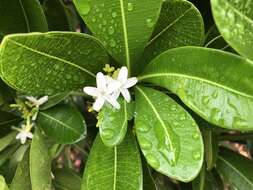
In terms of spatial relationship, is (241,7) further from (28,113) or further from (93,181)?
(28,113)

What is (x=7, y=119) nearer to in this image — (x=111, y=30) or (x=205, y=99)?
(x=111, y=30)

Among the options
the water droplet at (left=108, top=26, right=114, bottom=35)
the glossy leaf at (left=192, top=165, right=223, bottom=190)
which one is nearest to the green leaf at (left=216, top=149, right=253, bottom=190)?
the glossy leaf at (left=192, top=165, right=223, bottom=190)

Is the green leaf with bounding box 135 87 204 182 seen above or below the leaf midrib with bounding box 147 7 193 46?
below

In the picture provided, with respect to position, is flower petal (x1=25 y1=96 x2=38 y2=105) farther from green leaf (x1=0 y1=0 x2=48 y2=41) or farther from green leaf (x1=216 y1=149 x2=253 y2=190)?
green leaf (x1=216 y1=149 x2=253 y2=190)

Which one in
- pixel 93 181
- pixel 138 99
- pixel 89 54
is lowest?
pixel 93 181

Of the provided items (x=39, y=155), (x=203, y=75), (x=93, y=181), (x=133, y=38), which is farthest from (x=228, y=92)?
(x=39, y=155)
